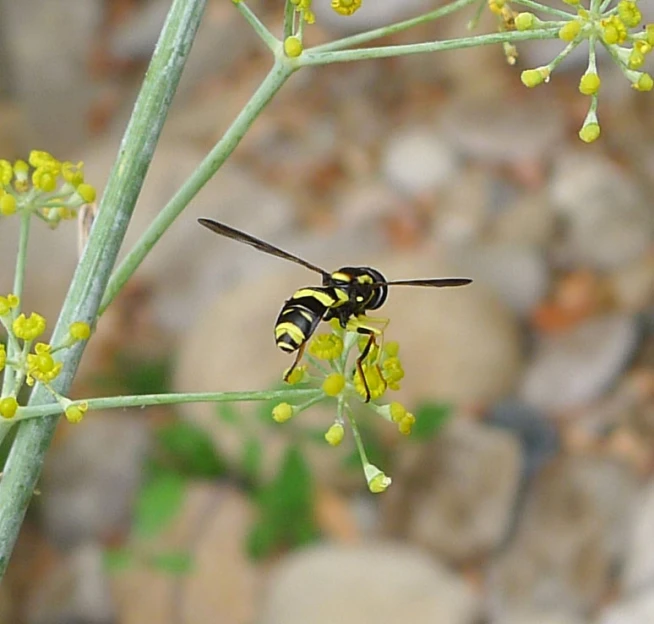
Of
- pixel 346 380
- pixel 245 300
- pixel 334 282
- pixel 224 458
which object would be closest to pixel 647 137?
pixel 245 300

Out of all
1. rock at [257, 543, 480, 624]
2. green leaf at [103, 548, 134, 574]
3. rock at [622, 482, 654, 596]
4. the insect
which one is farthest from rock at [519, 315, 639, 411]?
the insect

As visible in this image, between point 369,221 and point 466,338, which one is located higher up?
point 369,221

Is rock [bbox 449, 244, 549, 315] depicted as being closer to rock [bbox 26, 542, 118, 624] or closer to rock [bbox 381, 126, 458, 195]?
rock [bbox 381, 126, 458, 195]

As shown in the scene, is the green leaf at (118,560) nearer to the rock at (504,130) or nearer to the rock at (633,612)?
the rock at (633,612)

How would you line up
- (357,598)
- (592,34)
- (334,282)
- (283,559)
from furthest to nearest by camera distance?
(283,559), (357,598), (334,282), (592,34)

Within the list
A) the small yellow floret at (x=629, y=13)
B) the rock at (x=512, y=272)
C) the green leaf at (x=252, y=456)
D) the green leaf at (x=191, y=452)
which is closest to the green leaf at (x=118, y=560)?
the green leaf at (x=191, y=452)

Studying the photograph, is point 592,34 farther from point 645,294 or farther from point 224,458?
point 645,294

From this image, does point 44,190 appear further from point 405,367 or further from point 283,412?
point 405,367

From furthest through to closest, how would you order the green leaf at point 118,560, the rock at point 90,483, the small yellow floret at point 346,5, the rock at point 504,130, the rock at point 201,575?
the rock at point 504,130, the rock at point 90,483, the rock at point 201,575, the green leaf at point 118,560, the small yellow floret at point 346,5
